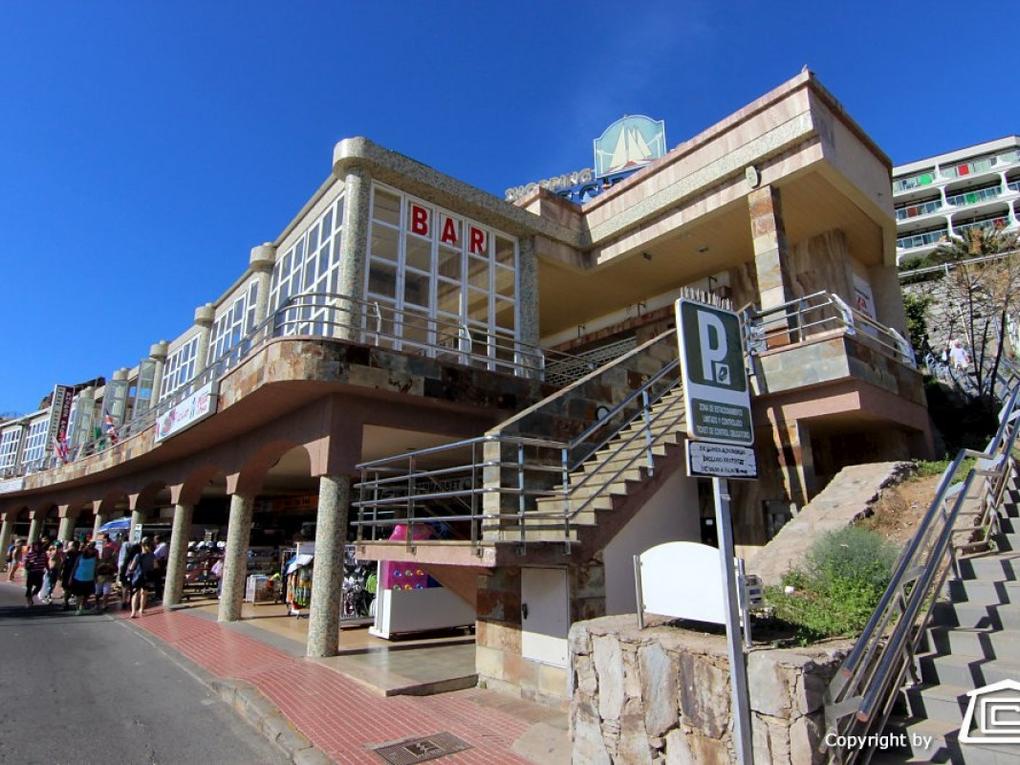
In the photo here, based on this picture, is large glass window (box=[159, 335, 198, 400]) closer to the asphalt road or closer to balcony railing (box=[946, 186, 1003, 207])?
the asphalt road

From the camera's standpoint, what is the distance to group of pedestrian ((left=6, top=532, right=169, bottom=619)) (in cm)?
1513

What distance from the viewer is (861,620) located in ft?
13.3

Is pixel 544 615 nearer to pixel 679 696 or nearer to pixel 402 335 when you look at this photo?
pixel 679 696

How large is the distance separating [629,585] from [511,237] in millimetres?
8963

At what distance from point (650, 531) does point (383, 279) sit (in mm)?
7066

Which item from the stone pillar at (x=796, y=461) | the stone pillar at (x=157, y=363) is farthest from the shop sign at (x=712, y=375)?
the stone pillar at (x=157, y=363)

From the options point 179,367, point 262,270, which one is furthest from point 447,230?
point 179,367

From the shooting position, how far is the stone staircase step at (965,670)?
11.9ft

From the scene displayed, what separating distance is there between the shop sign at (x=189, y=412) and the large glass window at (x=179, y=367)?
7396mm

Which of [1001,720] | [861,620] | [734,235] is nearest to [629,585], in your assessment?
[861,620]

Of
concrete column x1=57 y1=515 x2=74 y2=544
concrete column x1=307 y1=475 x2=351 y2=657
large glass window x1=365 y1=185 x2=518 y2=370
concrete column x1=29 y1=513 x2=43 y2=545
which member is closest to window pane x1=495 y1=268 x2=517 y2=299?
large glass window x1=365 y1=185 x2=518 y2=370

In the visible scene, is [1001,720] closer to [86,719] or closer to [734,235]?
[86,719]

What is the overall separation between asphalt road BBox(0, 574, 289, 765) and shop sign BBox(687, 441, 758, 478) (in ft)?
16.3

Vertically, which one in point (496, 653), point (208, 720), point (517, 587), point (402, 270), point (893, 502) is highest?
point (402, 270)
